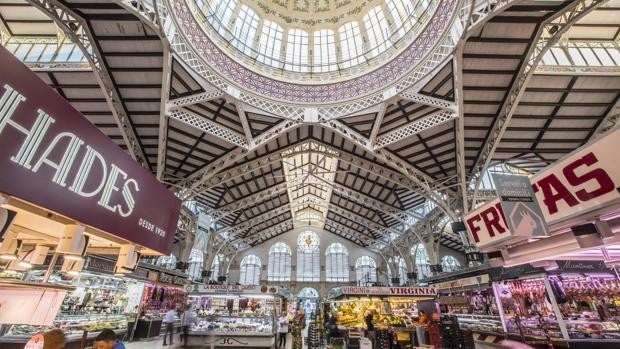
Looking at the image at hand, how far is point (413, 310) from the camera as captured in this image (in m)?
16.9

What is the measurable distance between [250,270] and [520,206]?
3259 cm

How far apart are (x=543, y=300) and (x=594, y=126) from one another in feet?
27.7

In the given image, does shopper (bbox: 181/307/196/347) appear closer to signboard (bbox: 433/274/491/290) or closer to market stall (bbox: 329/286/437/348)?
market stall (bbox: 329/286/437/348)

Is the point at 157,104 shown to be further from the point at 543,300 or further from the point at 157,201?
the point at 543,300

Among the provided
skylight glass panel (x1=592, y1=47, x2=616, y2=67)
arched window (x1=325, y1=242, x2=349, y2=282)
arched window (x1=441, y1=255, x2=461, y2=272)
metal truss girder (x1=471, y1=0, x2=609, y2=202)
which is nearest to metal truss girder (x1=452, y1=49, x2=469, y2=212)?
metal truss girder (x1=471, y1=0, x2=609, y2=202)

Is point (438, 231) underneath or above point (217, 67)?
underneath

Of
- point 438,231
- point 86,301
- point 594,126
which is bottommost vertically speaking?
point 86,301

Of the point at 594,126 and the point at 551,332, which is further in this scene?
the point at 594,126

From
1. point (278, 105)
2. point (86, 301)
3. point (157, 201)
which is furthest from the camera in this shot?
point (278, 105)

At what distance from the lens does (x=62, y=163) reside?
1992 millimetres

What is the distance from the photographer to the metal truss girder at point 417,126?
11820 mm

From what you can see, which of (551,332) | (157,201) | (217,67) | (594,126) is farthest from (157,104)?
(594,126)

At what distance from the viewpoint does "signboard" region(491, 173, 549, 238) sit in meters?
3.12

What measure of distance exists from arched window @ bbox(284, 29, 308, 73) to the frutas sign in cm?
1461
